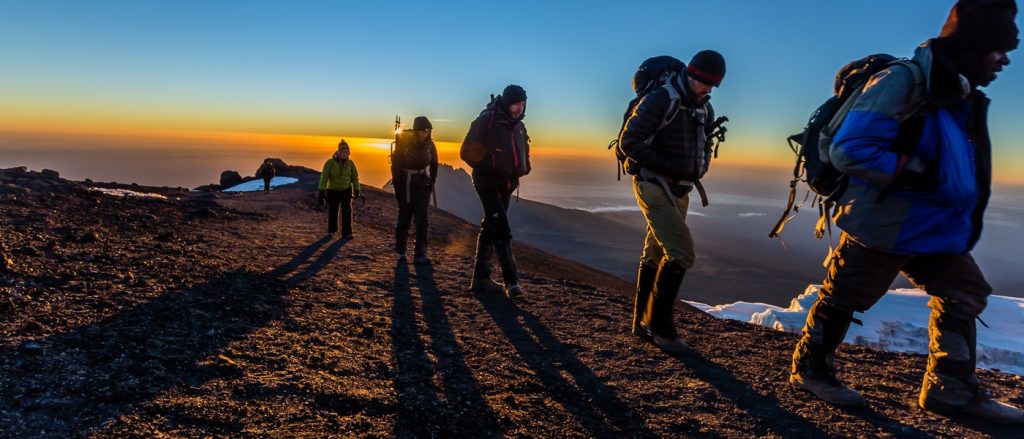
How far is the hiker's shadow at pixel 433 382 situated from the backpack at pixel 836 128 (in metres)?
2.47

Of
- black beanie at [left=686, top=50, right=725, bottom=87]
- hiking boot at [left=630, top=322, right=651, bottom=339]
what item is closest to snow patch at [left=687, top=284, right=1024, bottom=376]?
hiking boot at [left=630, top=322, right=651, bottom=339]

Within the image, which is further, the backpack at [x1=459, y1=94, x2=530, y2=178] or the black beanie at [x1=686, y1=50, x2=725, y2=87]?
the backpack at [x1=459, y1=94, x2=530, y2=178]

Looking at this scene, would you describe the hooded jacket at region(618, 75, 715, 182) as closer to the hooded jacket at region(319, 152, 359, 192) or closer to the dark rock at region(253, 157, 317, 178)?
the hooded jacket at region(319, 152, 359, 192)

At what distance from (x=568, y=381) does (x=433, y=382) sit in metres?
0.97

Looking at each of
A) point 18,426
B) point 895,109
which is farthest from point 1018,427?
point 18,426

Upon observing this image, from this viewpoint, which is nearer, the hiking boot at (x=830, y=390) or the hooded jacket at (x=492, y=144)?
the hiking boot at (x=830, y=390)

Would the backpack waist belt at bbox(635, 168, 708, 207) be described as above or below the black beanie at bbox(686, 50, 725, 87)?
below

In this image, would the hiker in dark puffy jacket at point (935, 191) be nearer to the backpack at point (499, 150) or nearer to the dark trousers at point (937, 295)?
the dark trousers at point (937, 295)

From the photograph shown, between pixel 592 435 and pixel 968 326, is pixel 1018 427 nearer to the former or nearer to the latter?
pixel 968 326

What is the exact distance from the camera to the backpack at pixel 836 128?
9.84ft

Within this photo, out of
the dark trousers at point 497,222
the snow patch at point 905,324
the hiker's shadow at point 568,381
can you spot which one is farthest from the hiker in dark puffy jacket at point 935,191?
the snow patch at point 905,324

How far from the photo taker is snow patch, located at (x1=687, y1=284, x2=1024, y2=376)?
57.9ft

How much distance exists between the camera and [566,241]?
99625 mm

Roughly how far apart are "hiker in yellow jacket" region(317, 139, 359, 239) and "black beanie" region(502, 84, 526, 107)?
19.4ft
